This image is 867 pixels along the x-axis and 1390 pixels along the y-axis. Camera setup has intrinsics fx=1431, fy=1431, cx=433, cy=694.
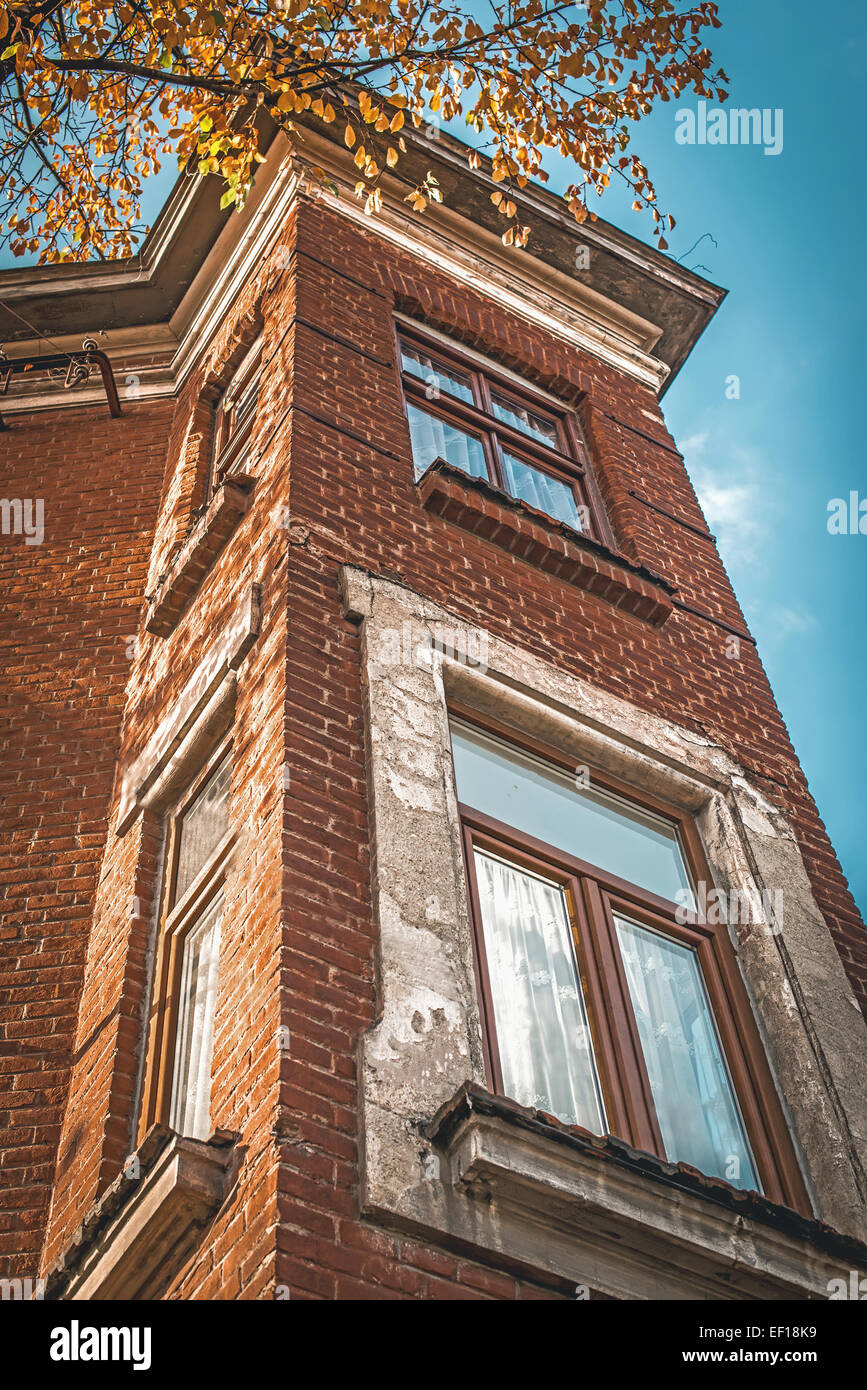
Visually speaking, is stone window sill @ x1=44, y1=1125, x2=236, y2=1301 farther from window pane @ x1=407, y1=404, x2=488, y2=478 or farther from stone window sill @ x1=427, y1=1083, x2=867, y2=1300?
window pane @ x1=407, y1=404, x2=488, y2=478

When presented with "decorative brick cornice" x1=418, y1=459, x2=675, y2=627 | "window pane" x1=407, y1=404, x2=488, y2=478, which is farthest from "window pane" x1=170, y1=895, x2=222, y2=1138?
"window pane" x1=407, y1=404, x2=488, y2=478

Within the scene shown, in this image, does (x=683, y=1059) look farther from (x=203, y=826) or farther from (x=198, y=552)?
(x=198, y=552)

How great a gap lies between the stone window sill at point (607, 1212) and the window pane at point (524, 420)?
6.06 metres

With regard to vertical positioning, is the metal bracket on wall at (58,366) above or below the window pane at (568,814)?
above

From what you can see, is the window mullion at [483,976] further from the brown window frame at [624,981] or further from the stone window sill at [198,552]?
the stone window sill at [198,552]

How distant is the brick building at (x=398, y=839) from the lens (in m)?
4.74

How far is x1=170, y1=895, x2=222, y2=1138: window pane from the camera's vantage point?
5637 millimetres

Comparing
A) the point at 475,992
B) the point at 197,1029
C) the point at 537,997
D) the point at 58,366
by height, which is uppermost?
the point at 58,366

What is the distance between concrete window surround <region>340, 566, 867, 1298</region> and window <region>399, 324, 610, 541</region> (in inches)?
91.1

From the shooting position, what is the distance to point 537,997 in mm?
5820

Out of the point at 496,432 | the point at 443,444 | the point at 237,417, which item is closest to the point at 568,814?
the point at 443,444

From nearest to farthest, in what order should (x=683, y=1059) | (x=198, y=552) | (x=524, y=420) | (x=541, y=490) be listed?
1. (x=683, y=1059)
2. (x=198, y=552)
3. (x=541, y=490)
4. (x=524, y=420)

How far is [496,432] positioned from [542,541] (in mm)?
1815

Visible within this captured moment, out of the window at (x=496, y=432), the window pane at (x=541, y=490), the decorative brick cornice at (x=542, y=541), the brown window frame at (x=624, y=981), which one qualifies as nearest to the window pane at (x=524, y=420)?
the window at (x=496, y=432)
